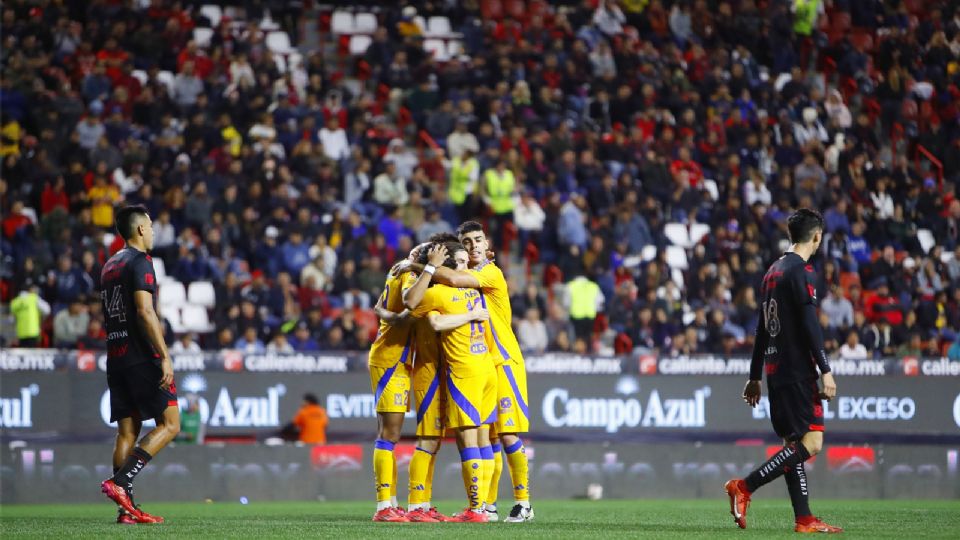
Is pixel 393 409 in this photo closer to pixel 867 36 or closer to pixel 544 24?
pixel 544 24

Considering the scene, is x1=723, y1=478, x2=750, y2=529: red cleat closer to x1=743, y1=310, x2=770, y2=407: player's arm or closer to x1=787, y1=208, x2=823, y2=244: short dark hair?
x1=743, y1=310, x2=770, y2=407: player's arm

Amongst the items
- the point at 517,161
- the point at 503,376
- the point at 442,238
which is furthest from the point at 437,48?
the point at 442,238

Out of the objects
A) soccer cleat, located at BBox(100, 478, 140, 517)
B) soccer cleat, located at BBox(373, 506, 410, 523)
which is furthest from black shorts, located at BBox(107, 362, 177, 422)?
soccer cleat, located at BBox(373, 506, 410, 523)

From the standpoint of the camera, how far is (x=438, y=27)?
28625 mm

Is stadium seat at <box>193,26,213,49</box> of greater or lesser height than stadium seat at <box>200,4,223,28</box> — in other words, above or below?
below

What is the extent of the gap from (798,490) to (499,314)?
122 inches

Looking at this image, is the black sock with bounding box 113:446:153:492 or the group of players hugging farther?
the group of players hugging

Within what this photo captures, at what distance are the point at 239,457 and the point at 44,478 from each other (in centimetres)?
230

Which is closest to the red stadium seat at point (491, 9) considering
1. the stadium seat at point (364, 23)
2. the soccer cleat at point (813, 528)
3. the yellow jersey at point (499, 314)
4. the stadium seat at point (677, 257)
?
the stadium seat at point (364, 23)

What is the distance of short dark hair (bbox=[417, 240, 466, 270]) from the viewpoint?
11727 millimetres

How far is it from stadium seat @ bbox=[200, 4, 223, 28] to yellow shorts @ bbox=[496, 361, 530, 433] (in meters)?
16.5

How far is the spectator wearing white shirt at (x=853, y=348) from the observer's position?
21531 millimetres

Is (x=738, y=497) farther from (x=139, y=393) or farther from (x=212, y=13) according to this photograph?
(x=212, y=13)

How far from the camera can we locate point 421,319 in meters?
11.9
